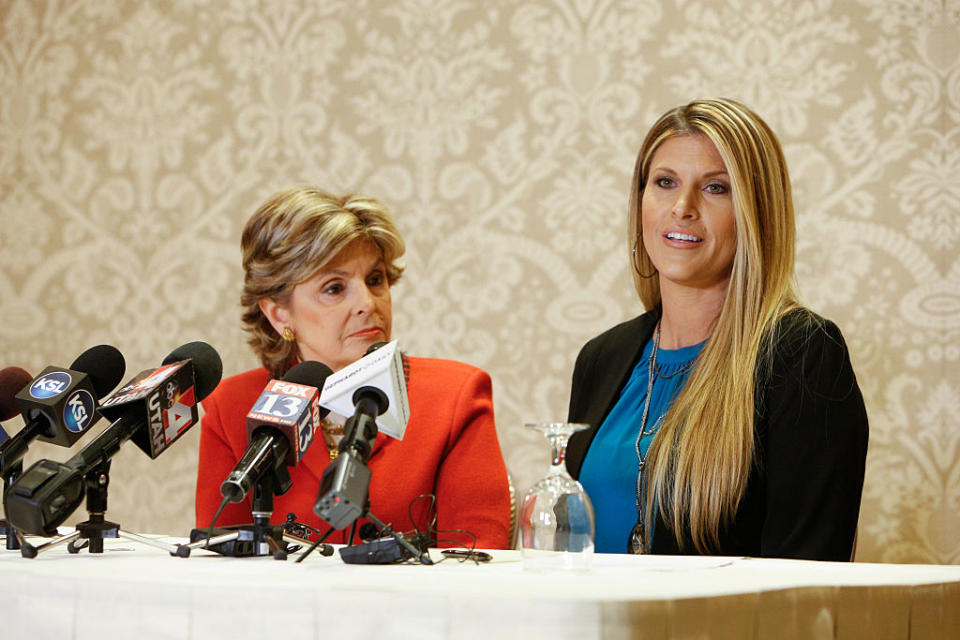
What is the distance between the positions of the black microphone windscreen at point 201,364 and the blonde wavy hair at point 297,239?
69cm

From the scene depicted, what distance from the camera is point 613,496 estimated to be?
7.11 feet

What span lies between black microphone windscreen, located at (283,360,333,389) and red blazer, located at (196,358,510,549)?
0.54 metres

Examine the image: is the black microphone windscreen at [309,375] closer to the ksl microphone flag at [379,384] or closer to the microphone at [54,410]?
the ksl microphone flag at [379,384]

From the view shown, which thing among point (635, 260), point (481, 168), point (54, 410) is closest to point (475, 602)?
point (54, 410)

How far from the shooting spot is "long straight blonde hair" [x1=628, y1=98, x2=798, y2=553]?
196cm

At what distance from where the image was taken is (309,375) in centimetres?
175

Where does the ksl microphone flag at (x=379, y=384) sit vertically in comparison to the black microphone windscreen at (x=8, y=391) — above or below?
above

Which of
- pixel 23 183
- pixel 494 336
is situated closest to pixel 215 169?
pixel 23 183

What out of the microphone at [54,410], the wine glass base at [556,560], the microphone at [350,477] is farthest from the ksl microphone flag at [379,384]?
the microphone at [54,410]

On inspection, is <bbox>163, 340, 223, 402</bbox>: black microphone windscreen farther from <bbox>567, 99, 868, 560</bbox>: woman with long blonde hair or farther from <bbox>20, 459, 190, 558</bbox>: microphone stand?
<bbox>567, 99, 868, 560</bbox>: woman with long blonde hair

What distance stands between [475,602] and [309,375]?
0.75 meters

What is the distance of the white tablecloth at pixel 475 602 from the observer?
3.52ft

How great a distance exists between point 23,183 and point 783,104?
281 cm

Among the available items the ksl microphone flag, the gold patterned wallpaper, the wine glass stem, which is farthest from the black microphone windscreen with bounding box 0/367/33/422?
the gold patterned wallpaper
